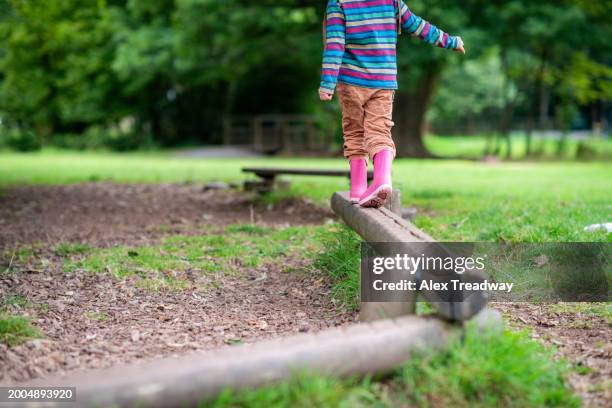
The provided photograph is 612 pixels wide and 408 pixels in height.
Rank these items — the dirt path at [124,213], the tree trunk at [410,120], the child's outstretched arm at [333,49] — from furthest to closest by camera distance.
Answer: the tree trunk at [410,120], the dirt path at [124,213], the child's outstretched arm at [333,49]

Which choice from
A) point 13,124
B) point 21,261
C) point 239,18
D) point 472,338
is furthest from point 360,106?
point 13,124

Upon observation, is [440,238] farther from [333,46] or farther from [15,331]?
[15,331]

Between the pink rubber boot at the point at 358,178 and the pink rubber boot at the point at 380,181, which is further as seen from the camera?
the pink rubber boot at the point at 358,178

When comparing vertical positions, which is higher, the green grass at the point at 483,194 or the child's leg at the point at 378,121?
the child's leg at the point at 378,121

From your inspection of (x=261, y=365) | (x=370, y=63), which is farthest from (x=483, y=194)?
(x=261, y=365)

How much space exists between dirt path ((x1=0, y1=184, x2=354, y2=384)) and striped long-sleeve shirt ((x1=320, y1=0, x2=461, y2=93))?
1.43 meters

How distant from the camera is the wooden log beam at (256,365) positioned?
216cm

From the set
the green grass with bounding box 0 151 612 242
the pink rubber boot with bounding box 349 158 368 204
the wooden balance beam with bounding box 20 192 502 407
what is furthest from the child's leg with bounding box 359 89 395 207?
the wooden balance beam with bounding box 20 192 502 407

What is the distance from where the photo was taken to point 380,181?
4457 mm

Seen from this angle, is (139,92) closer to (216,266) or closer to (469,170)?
(469,170)

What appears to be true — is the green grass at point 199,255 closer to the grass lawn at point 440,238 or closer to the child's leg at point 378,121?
the grass lawn at point 440,238

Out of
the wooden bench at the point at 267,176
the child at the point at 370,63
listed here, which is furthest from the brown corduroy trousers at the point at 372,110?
the wooden bench at the point at 267,176

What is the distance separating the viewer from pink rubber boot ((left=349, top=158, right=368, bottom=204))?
4.81m

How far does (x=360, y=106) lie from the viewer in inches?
180
